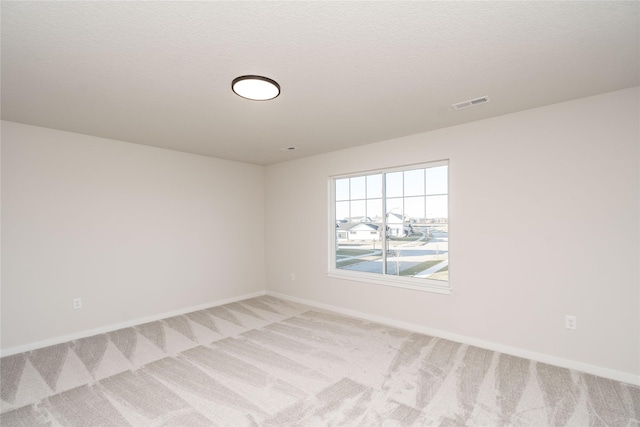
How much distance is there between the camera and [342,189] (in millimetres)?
4785

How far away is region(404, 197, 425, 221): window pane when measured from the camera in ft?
12.8

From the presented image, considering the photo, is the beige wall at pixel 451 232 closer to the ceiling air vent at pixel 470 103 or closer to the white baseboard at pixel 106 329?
the white baseboard at pixel 106 329

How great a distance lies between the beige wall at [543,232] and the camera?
255 cm

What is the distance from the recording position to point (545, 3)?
5.00 feet

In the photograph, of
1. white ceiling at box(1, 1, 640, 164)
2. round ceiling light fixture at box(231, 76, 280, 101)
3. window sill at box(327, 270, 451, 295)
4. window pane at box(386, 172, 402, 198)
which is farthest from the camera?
window pane at box(386, 172, 402, 198)

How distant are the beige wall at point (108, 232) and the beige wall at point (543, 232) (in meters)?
2.90

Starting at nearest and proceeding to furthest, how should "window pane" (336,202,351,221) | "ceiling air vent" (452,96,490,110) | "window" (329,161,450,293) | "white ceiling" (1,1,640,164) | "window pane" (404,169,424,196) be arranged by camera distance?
"white ceiling" (1,1,640,164)
"ceiling air vent" (452,96,490,110)
"window" (329,161,450,293)
"window pane" (404,169,424,196)
"window pane" (336,202,351,221)

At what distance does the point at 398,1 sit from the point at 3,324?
4.68m

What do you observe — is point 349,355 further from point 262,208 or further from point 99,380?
point 262,208

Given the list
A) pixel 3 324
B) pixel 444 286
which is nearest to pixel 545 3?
pixel 444 286

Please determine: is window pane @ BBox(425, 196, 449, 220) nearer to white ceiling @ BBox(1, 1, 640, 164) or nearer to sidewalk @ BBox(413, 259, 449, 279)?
sidewalk @ BBox(413, 259, 449, 279)

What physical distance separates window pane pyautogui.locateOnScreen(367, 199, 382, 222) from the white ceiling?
4.54ft

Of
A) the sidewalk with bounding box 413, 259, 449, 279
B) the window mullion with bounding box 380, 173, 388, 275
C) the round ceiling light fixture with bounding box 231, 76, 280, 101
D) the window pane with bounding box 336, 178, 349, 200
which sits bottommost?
the sidewalk with bounding box 413, 259, 449, 279

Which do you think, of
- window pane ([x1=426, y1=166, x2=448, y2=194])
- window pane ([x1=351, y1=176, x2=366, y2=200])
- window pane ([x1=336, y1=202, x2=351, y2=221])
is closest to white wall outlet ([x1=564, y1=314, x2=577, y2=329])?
window pane ([x1=426, y1=166, x2=448, y2=194])
